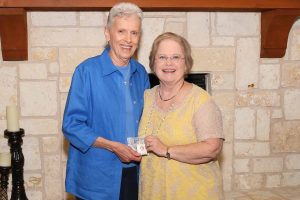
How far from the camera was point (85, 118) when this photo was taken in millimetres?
1590

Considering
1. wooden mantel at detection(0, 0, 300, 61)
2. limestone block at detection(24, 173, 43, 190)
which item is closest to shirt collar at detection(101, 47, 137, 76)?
wooden mantel at detection(0, 0, 300, 61)

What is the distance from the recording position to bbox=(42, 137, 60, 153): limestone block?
8.68ft

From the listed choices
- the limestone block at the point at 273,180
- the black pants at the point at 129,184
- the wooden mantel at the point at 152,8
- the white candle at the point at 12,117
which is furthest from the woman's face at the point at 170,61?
the limestone block at the point at 273,180

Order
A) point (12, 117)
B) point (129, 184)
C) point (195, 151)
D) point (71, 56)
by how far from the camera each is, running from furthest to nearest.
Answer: point (71, 56), point (12, 117), point (129, 184), point (195, 151)

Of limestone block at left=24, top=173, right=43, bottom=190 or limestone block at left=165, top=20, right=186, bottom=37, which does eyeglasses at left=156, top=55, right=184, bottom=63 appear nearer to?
limestone block at left=165, top=20, right=186, bottom=37

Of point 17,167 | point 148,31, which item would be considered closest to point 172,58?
point 148,31

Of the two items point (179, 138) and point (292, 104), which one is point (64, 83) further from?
point (292, 104)

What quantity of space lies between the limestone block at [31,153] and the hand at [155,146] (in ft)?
4.47

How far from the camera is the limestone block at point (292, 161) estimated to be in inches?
117

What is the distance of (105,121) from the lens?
1.62m

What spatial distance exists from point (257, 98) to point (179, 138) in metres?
1.52

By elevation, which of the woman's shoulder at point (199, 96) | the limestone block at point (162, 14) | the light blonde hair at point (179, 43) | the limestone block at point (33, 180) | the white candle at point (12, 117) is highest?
the limestone block at point (162, 14)

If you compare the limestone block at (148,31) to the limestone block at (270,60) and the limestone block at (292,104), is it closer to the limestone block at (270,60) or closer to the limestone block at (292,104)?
the limestone block at (270,60)

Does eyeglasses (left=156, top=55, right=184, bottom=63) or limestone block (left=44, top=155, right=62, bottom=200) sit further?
limestone block (left=44, top=155, right=62, bottom=200)
